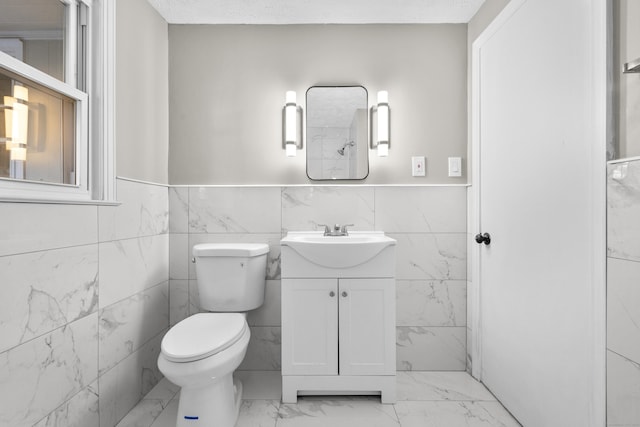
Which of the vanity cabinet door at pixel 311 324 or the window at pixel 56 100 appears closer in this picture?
the window at pixel 56 100

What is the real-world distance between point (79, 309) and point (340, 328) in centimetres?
117

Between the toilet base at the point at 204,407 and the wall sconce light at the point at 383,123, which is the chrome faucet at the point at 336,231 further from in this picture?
the toilet base at the point at 204,407

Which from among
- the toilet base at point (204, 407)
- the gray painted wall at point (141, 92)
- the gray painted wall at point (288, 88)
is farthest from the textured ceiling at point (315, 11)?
the toilet base at point (204, 407)

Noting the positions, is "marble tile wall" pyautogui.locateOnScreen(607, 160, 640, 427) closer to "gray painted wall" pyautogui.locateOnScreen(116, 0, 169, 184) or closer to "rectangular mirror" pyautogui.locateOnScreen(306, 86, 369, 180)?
"rectangular mirror" pyautogui.locateOnScreen(306, 86, 369, 180)

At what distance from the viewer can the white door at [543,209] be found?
123cm

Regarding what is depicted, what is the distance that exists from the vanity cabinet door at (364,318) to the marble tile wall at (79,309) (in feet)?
3.53

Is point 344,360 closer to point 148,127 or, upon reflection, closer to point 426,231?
point 426,231

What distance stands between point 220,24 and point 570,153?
2079 millimetres

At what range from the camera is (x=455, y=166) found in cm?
230

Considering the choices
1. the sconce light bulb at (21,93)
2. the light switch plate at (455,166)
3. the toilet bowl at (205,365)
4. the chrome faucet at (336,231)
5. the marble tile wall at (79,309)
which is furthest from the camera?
the light switch plate at (455,166)

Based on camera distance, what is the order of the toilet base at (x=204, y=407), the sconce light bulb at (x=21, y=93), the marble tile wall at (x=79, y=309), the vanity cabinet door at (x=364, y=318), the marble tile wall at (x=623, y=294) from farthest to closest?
the vanity cabinet door at (x=364, y=318)
the toilet base at (x=204, y=407)
the sconce light bulb at (x=21, y=93)
the marble tile wall at (x=79, y=309)
the marble tile wall at (x=623, y=294)

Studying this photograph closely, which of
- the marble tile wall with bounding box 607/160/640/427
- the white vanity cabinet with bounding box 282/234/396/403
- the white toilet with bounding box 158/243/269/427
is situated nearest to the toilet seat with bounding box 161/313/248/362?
the white toilet with bounding box 158/243/269/427

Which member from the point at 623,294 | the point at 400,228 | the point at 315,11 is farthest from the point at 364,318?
the point at 315,11

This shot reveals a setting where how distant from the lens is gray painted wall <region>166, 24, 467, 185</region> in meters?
2.31
